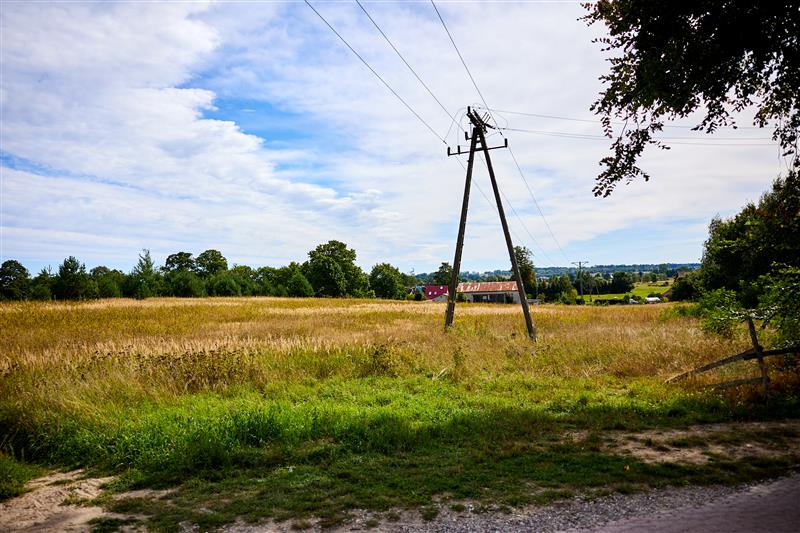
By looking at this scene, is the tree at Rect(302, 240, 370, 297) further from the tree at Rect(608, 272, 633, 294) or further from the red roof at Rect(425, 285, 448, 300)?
the tree at Rect(608, 272, 633, 294)

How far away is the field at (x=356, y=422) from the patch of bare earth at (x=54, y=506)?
0.83 feet

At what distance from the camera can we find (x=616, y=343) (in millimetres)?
14234

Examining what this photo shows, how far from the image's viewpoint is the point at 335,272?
84250 mm

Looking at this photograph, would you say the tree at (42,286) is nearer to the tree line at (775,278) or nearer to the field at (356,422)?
the field at (356,422)

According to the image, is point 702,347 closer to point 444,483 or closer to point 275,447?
point 444,483

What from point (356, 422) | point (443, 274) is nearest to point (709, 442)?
point (356, 422)

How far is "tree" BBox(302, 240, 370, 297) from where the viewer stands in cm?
8450

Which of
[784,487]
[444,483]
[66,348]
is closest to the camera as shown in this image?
[784,487]

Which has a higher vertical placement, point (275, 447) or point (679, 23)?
point (679, 23)

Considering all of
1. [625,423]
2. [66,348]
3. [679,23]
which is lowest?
[625,423]

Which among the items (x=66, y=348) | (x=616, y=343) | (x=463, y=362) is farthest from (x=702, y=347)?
(x=66, y=348)

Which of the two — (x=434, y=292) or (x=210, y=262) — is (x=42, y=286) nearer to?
(x=210, y=262)

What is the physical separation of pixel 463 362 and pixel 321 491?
25.0ft

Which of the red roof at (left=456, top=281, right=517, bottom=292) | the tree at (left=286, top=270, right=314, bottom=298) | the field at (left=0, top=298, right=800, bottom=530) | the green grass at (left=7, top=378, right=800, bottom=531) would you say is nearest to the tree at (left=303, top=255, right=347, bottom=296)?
the tree at (left=286, top=270, right=314, bottom=298)
